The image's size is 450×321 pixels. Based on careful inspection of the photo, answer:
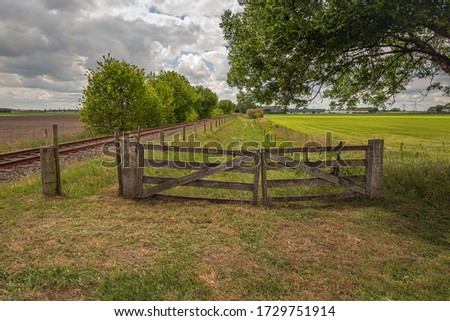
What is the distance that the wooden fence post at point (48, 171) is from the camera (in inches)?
288

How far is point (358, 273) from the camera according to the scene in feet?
13.6

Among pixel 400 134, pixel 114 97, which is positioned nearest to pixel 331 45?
pixel 114 97

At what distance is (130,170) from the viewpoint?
732 centimetres

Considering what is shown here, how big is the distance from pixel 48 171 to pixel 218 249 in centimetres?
536

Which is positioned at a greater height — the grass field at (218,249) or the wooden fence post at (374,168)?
the wooden fence post at (374,168)

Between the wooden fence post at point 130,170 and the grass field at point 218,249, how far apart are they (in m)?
0.33

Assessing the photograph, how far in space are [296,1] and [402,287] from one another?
24.1 feet

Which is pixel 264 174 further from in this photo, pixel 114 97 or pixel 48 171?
pixel 114 97

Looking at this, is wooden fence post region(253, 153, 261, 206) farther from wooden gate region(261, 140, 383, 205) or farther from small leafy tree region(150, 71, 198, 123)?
small leafy tree region(150, 71, 198, 123)

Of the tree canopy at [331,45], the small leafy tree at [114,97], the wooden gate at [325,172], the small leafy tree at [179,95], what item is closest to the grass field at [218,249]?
the wooden gate at [325,172]

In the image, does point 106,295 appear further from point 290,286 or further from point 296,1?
point 296,1

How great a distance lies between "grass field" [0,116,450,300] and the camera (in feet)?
12.2

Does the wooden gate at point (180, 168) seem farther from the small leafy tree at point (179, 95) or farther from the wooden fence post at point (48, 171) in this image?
the small leafy tree at point (179, 95)

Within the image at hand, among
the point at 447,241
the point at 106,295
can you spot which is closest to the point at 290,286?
the point at 106,295
